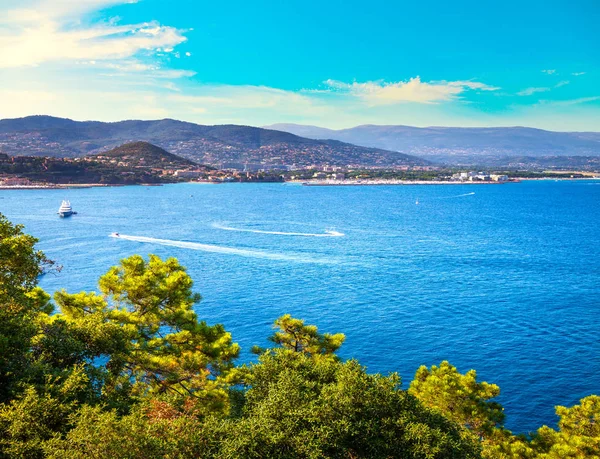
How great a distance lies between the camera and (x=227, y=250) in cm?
6172

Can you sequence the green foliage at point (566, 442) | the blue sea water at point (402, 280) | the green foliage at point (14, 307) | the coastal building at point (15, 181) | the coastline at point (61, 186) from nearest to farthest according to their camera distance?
the green foliage at point (14, 307) → the green foliage at point (566, 442) → the blue sea water at point (402, 280) → the coastline at point (61, 186) → the coastal building at point (15, 181)

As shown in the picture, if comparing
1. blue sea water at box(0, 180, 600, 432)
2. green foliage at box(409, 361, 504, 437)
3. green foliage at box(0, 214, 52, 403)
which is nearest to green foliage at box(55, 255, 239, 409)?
green foliage at box(0, 214, 52, 403)

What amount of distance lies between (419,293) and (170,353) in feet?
101

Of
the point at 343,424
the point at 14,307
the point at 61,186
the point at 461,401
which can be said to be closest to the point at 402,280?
the point at 461,401

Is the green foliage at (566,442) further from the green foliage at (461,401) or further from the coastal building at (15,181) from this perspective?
the coastal building at (15,181)

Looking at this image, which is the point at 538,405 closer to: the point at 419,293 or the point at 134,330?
the point at 419,293

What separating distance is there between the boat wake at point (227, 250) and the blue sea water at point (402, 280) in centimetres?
26

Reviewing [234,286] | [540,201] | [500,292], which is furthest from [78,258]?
[540,201]

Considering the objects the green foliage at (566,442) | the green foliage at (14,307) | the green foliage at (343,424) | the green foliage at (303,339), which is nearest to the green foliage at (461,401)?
the green foliage at (566,442)

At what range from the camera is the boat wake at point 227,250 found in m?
56.5

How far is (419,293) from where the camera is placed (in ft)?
143

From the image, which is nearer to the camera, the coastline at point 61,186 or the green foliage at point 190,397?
the green foliage at point 190,397

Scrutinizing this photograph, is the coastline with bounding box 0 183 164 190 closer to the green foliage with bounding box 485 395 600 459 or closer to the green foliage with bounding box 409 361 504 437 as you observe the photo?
the green foliage with bounding box 409 361 504 437

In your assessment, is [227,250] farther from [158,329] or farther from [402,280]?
[158,329]
